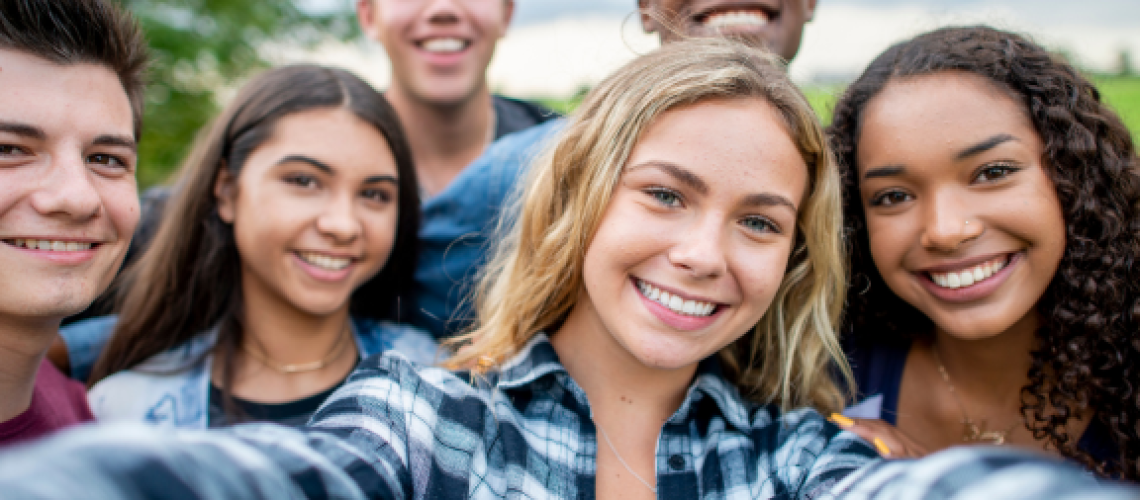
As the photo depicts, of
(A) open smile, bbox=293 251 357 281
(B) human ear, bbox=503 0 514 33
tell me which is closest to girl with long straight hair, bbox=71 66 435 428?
(A) open smile, bbox=293 251 357 281

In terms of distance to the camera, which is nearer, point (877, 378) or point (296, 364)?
point (877, 378)

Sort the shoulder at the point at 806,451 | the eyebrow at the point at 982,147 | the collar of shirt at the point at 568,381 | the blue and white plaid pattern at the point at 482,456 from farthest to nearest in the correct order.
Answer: the eyebrow at the point at 982,147
the collar of shirt at the point at 568,381
the shoulder at the point at 806,451
the blue and white plaid pattern at the point at 482,456

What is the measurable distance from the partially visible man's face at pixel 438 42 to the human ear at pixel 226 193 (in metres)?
1.09

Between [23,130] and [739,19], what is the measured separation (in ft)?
7.30

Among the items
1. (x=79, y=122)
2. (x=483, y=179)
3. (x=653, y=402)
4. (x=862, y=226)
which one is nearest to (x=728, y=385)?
(x=653, y=402)

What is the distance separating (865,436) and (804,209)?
0.65 meters

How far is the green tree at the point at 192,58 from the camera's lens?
704 centimetres

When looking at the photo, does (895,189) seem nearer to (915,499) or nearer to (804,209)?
(804,209)

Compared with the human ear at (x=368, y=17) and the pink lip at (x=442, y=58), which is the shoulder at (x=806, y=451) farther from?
the human ear at (x=368, y=17)

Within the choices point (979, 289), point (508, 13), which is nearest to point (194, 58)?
point (508, 13)

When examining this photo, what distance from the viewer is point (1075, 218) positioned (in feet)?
7.09

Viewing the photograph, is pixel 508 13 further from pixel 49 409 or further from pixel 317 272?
pixel 49 409

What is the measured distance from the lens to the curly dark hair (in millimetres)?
2162

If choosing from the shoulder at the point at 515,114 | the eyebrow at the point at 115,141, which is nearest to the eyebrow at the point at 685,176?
the eyebrow at the point at 115,141
